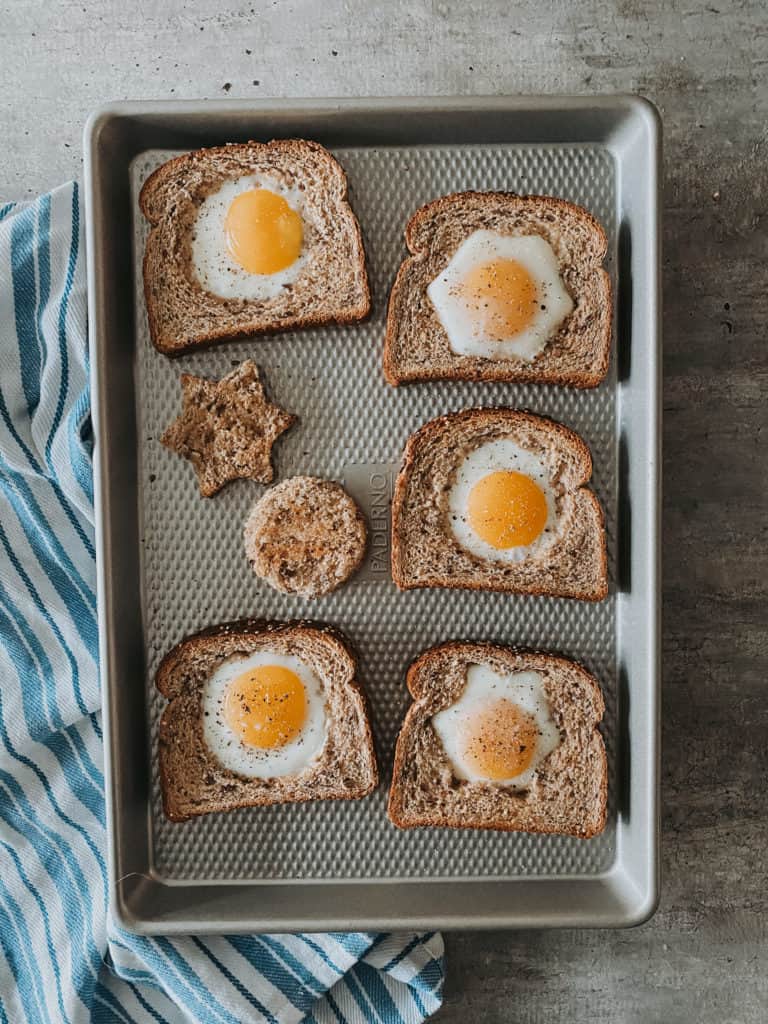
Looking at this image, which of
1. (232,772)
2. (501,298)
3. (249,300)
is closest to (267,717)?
(232,772)

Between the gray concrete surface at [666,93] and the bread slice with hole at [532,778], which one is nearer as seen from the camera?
the bread slice with hole at [532,778]

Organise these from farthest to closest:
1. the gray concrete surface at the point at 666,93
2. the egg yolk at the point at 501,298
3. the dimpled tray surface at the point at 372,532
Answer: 1. the gray concrete surface at the point at 666,93
2. the dimpled tray surface at the point at 372,532
3. the egg yolk at the point at 501,298

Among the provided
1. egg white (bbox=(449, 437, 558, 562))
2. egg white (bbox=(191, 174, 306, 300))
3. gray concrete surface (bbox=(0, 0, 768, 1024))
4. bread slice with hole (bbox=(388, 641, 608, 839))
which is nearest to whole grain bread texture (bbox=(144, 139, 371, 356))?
egg white (bbox=(191, 174, 306, 300))

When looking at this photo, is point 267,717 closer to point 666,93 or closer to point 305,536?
point 305,536

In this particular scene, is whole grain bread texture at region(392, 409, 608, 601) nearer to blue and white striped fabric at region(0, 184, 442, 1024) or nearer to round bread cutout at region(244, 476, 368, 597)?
round bread cutout at region(244, 476, 368, 597)

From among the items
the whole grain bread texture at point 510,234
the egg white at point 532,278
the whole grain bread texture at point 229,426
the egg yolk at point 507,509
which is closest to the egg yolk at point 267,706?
the whole grain bread texture at point 229,426

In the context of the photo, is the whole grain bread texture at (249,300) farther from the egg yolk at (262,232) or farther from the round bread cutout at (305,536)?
the round bread cutout at (305,536)
